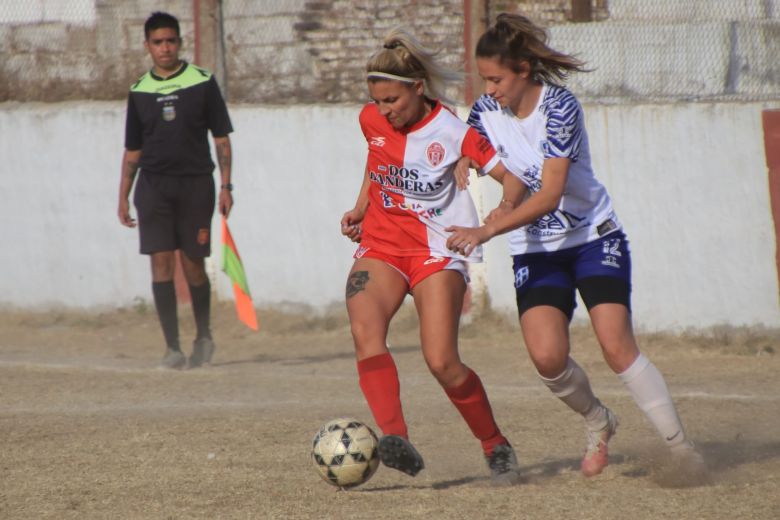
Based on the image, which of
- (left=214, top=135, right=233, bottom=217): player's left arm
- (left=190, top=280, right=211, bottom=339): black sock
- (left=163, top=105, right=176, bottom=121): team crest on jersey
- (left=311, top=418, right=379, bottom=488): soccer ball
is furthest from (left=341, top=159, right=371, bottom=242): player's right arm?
(left=190, top=280, right=211, bottom=339): black sock

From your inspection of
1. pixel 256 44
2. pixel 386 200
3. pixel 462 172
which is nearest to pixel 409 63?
pixel 462 172

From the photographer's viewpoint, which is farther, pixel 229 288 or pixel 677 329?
pixel 229 288

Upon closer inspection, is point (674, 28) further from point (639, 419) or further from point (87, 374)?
point (87, 374)

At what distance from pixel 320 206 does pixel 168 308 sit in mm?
2224

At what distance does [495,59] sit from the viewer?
16.9 ft

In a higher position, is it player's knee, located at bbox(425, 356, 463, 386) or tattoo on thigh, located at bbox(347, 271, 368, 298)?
tattoo on thigh, located at bbox(347, 271, 368, 298)

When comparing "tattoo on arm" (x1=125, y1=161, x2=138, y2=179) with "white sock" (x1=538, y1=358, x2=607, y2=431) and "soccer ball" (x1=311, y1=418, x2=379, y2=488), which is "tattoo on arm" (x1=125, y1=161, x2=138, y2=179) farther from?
"white sock" (x1=538, y1=358, x2=607, y2=431)

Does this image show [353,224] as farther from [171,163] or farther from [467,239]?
[171,163]

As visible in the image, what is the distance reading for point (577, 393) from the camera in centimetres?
539

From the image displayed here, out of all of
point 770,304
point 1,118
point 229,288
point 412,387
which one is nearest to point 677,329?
point 770,304

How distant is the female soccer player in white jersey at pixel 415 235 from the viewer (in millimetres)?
5246

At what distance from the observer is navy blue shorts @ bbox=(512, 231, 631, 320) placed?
5.22 metres

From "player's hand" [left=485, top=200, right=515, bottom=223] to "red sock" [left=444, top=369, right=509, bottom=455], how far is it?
0.70 meters

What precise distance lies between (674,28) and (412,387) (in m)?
3.65
